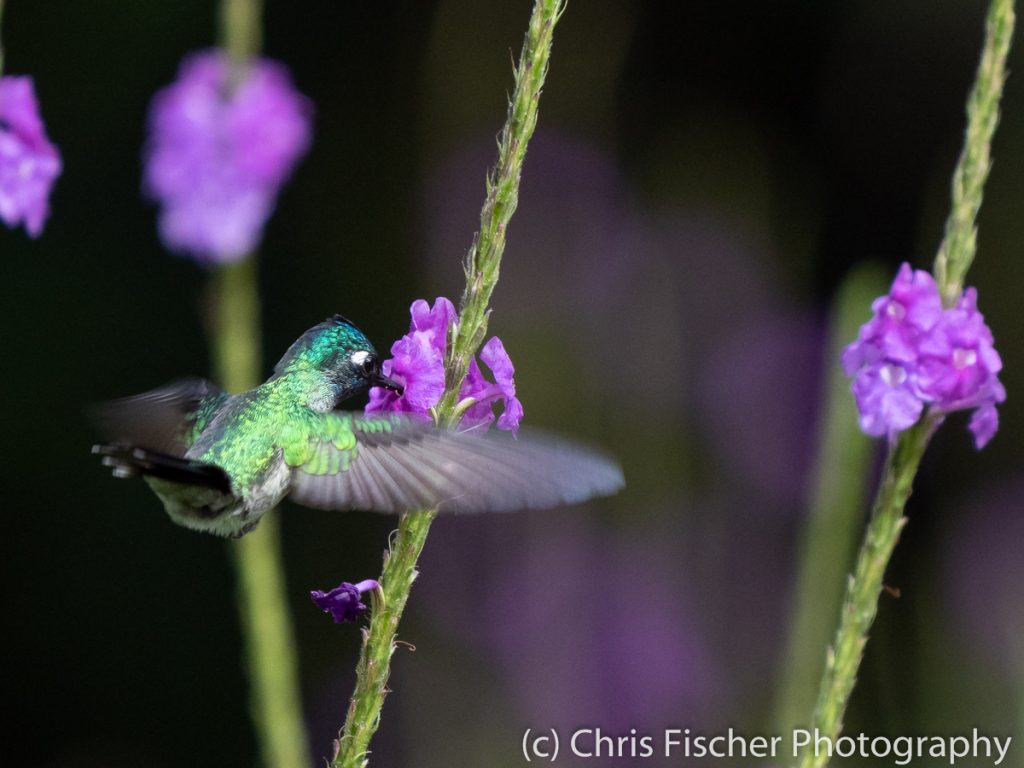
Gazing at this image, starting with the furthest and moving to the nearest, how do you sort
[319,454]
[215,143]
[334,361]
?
[215,143] → [334,361] → [319,454]

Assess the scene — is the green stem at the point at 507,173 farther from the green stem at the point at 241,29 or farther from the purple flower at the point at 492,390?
the green stem at the point at 241,29

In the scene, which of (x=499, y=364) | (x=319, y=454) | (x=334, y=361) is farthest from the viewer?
(x=334, y=361)

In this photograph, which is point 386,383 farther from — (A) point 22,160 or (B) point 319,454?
(A) point 22,160

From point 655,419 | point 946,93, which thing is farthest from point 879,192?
point 655,419

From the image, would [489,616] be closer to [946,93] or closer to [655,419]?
[655,419]

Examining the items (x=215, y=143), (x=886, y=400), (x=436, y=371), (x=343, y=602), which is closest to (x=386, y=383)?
(x=436, y=371)

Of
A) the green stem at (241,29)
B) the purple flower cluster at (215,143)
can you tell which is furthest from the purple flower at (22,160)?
the purple flower cluster at (215,143)
